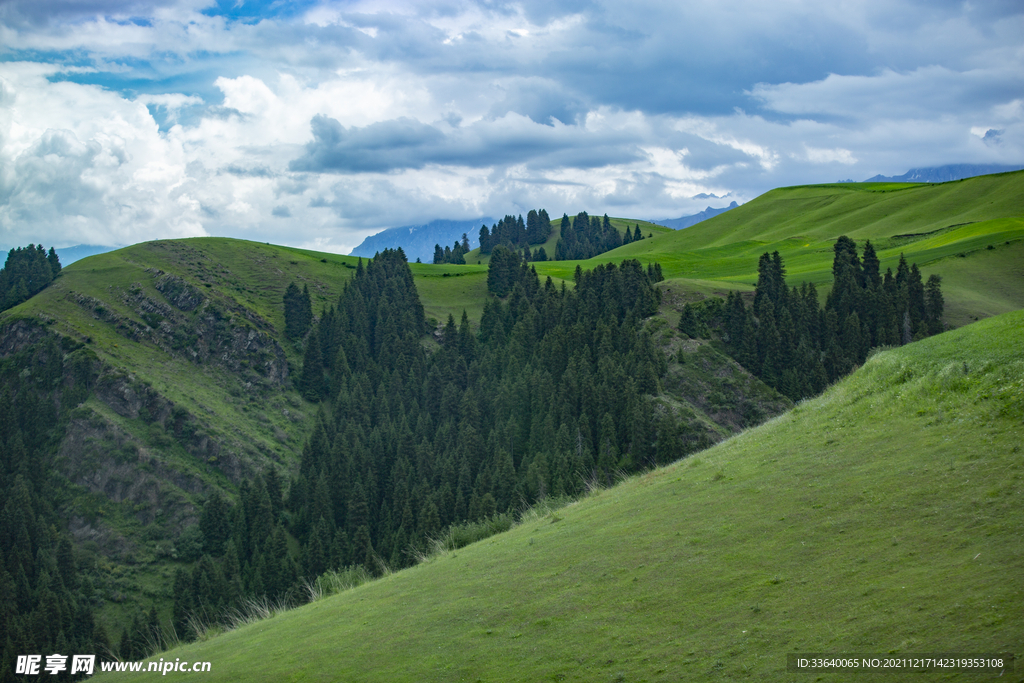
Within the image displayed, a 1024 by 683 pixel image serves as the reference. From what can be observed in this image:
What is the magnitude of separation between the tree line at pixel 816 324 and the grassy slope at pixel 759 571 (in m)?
84.2

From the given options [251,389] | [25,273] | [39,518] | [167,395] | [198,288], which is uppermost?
[25,273]

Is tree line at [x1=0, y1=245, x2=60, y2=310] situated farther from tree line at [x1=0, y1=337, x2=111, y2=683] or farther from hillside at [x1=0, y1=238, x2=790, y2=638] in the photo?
tree line at [x1=0, y1=337, x2=111, y2=683]

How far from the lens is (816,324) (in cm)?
11212

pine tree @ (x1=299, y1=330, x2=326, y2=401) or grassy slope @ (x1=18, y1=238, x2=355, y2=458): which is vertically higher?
grassy slope @ (x1=18, y1=238, x2=355, y2=458)

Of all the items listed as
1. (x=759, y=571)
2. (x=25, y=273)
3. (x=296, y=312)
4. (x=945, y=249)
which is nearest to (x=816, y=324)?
(x=945, y=249)

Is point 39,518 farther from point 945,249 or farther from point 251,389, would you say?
point 945,249

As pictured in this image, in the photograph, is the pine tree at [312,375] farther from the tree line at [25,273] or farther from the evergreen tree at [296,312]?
the tree line at [25,273]

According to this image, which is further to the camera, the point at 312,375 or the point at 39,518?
the point at 312,375

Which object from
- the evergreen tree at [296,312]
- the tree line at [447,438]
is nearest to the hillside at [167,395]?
the evergreen tree at [296,312]

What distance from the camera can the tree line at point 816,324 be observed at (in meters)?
106

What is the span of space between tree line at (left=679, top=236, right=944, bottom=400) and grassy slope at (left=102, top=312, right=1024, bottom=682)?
84.2 m

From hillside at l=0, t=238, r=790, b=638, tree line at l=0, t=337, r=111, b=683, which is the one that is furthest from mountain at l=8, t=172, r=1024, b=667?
tree line at l=0, t=337, r=111, b=683

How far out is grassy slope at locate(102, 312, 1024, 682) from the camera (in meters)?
11.4

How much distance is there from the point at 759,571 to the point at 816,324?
10812 centimetres
